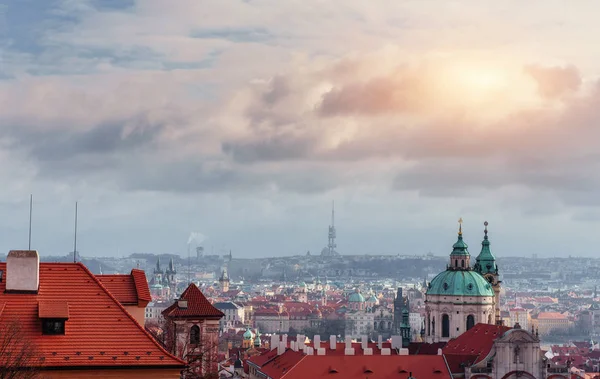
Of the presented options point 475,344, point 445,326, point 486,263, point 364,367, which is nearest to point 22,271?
point 364,367

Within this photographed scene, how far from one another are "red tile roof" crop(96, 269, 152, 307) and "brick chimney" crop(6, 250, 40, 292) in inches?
187

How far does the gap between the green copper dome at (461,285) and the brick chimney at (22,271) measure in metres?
100.0

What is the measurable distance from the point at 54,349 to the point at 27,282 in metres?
1.63

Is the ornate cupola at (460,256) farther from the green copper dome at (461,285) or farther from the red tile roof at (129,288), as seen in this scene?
the red tile roof at (129,288)

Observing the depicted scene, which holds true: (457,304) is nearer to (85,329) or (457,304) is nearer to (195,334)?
(195,334)

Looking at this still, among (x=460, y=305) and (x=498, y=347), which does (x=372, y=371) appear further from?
(x=460, y=305)

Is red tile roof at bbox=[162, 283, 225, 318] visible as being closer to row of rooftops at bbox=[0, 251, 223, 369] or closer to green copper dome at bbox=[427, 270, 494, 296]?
row of rooftops at bbox=[0, 251, 223, 369]

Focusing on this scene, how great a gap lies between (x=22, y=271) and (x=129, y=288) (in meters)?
5.87

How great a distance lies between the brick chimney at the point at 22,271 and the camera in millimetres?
24906

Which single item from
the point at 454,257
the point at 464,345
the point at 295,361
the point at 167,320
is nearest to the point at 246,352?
the point at 454,257

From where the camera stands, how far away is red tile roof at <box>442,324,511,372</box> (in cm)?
9475

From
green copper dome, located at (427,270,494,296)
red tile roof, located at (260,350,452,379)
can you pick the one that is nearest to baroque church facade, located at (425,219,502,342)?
green copper dome, located at (427,270,494,296)

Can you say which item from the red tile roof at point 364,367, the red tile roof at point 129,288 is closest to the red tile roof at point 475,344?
the red tile roof at point 364,367

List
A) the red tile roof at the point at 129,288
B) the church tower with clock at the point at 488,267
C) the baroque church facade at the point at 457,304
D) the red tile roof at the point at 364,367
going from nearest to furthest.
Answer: the red tile roof at the point at 129,288 < the red tile roof at the point at 364,367 < the baroque church facade at the point at 457,304 < the church tower with clock at the point at 488,267
